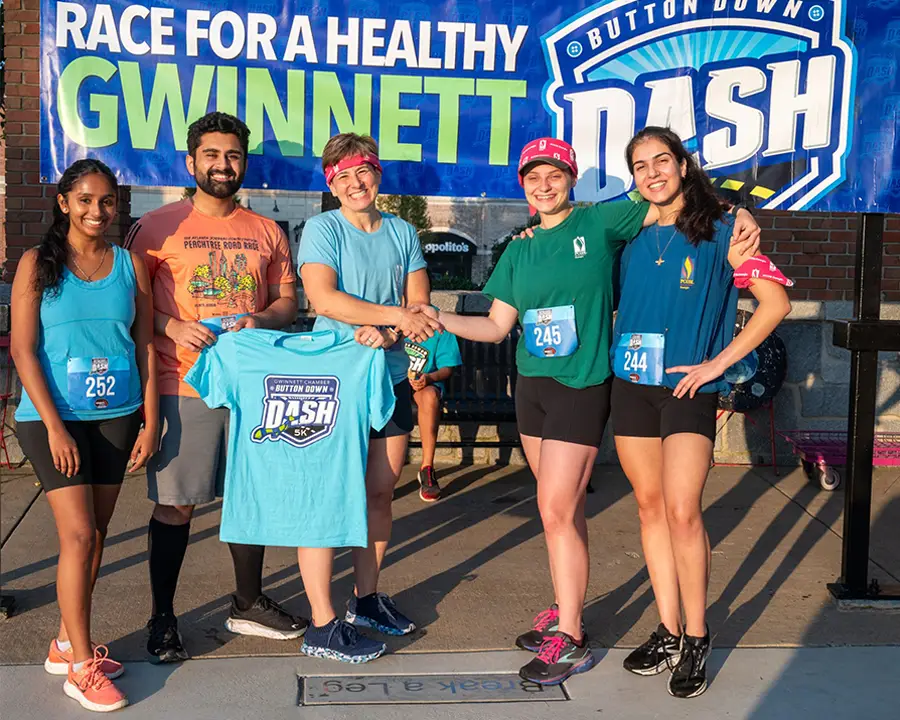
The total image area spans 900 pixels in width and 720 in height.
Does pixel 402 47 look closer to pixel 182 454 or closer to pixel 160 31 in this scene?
pixel 160 31

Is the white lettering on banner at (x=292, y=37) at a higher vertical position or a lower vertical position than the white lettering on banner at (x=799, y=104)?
higher

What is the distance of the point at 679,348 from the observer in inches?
139

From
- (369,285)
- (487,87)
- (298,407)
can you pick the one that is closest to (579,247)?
(369,285)

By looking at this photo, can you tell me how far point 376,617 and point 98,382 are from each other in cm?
149

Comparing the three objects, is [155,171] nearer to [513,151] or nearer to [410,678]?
[513,151]

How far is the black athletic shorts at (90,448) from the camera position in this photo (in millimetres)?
3365

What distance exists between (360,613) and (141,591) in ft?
3.70

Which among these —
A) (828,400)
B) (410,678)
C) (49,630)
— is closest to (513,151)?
(410,678)

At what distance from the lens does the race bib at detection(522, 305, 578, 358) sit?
3.65 metres

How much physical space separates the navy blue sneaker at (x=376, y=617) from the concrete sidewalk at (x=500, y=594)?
76 millimetres

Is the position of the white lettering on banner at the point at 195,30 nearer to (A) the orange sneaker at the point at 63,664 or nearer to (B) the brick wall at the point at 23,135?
(B) the brick wall at the point at 23,135

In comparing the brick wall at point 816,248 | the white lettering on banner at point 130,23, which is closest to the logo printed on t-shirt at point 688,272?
the white lettering on banner at point 130,23

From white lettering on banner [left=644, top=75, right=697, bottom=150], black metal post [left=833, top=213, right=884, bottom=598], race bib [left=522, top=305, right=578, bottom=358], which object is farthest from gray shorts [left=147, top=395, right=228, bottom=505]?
black metal post [left=833, top=213, right=884, bottom=598]

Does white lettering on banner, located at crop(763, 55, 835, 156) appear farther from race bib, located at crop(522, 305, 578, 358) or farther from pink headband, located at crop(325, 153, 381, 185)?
pink headband, located at crop(325, 153, 381, 185)
